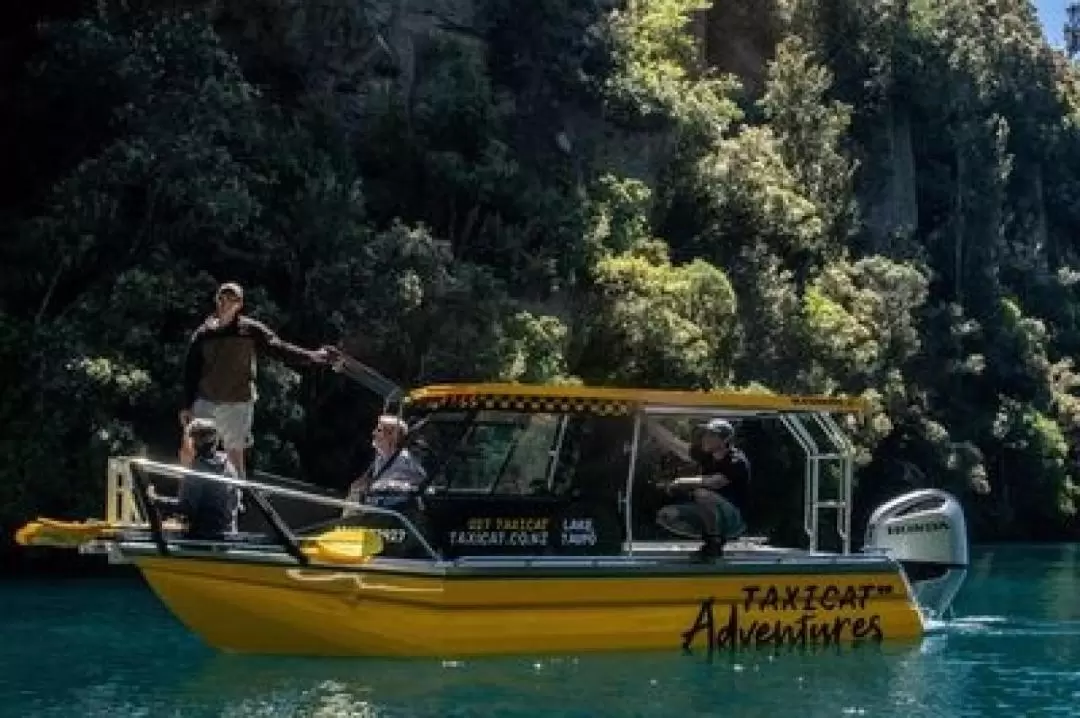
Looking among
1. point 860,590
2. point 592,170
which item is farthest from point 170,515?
point 592,170

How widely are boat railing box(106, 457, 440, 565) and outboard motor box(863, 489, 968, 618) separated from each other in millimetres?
5120

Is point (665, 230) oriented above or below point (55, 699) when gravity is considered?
above

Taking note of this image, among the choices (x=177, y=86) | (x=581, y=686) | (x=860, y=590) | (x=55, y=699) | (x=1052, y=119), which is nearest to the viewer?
(x=55, y=699)

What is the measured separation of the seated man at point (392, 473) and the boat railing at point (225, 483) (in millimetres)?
165

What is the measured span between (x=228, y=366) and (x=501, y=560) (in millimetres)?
2664

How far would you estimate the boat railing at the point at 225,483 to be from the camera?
41.2ft

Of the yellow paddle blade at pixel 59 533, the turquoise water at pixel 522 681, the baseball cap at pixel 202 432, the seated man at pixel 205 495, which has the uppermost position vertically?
the baseball cap at pixel 202 432

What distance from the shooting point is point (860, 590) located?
15.4 m

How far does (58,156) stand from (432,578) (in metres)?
15.4

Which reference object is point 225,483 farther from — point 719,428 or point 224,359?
point 719,428

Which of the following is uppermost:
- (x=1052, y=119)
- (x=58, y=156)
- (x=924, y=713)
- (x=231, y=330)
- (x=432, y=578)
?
(x=1052, y=119)

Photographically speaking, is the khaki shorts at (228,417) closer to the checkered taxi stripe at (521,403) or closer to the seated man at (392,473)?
the seated man at (392,473)

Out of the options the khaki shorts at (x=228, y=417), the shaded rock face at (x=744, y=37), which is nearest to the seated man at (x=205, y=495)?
the khaki shorts at (x=228, y=417)

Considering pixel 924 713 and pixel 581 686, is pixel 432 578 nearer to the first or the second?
pixel 581 686
